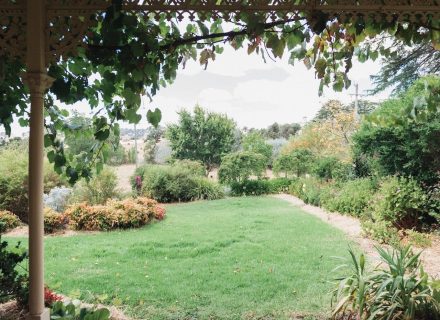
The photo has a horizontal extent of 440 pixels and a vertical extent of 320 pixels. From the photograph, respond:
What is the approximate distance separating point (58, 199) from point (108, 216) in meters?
2.14

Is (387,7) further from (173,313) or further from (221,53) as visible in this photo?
(173,313)

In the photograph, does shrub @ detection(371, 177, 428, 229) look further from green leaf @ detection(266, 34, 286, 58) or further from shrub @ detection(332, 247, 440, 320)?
green leaf @ detection(266, 34, 286, 58)

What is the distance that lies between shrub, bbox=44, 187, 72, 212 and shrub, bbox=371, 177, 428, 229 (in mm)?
7063

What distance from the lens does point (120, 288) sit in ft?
14.4

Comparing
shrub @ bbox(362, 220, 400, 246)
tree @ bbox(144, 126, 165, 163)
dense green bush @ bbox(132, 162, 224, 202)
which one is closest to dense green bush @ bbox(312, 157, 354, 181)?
dense green bush @ bbox(132, 162, 224, 202)

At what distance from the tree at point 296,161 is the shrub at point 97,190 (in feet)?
23.9

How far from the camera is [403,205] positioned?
6504 mm

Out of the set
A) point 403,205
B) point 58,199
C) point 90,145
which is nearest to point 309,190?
point 403,205

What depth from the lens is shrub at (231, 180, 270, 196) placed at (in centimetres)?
1440

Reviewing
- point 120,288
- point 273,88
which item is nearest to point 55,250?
point 120,288

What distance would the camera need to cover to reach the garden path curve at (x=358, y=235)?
484cm

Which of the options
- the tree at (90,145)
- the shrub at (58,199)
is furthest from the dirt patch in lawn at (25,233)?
the tree at (90,145)

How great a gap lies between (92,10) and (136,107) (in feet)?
2.15

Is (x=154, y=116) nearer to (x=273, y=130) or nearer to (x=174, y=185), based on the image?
(x=174, y=185)
